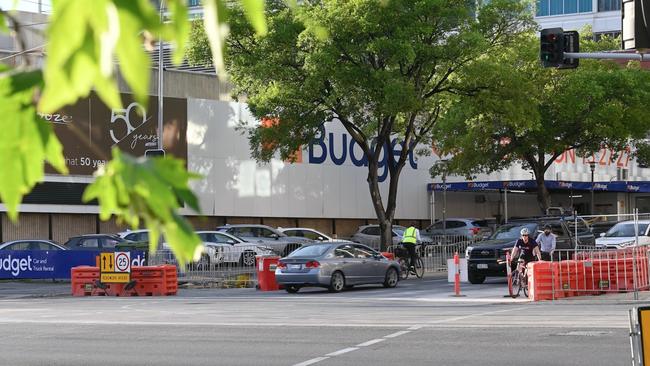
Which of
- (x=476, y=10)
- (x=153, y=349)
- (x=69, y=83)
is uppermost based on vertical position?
(x=476, y=10)

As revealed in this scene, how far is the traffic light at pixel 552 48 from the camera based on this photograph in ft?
81.5

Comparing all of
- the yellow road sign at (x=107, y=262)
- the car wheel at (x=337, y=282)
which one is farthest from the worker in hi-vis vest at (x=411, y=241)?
the yellow road sign at (x=107, y=262)

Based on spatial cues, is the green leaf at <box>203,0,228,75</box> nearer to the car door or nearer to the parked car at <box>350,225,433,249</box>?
the car door

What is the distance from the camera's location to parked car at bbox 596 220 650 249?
36.0 m

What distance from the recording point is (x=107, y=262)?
3203 centimetres

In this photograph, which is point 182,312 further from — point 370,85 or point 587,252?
point 370,85

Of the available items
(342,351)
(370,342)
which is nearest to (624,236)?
(370,342)

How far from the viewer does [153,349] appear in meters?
16.1

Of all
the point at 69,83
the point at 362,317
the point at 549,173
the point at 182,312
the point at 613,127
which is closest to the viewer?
the point at 69,83

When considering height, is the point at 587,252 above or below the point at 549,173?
below

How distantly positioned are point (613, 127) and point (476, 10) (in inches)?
478

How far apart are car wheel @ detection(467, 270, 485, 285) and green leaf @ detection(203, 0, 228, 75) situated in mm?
31776

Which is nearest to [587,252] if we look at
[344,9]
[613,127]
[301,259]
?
[301,259]

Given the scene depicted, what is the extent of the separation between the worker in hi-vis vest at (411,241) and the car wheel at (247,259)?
6412 millimetres
